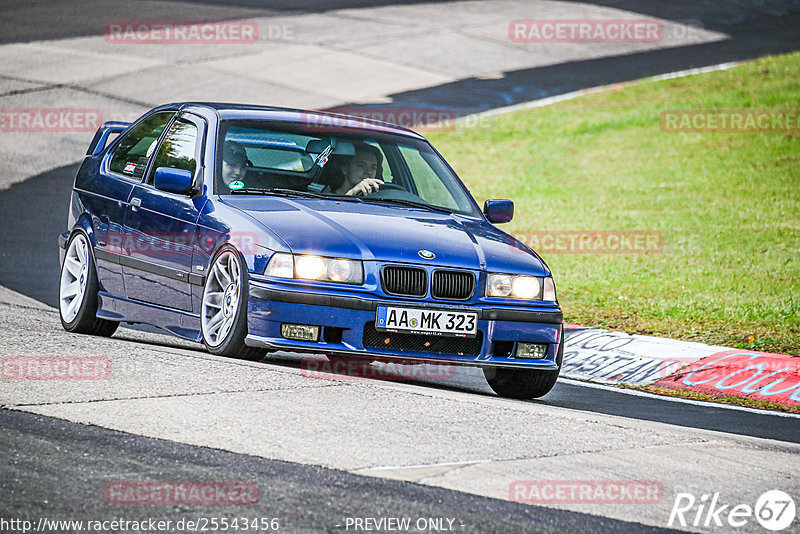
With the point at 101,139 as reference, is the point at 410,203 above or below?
below

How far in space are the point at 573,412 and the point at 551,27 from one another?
2407cm

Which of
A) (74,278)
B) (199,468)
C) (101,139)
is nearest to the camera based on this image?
(199,468)

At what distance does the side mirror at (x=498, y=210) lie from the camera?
8.79m

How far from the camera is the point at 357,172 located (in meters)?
8.64

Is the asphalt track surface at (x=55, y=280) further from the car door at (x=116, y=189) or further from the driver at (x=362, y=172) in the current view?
the car door at (x=116, y=189)

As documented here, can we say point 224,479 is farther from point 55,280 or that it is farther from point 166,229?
point 55,280

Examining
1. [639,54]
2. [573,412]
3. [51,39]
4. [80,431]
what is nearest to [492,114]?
[639,54]

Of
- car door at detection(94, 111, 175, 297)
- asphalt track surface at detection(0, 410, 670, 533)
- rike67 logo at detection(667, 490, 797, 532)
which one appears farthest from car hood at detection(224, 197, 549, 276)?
rike67 logo at detection(667, 490, 797, 532)

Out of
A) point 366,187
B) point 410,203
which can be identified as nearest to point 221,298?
point 366,187

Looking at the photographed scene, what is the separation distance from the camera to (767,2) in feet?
114

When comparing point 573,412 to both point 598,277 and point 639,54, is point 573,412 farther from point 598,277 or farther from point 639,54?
point 639,54

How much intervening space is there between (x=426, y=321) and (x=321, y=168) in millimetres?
1657

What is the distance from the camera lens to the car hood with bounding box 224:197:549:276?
292 inches

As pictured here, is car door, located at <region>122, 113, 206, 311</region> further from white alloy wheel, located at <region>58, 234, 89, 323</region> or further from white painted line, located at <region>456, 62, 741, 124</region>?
white painted line, located at <region>456, 62, 741, 124</region>
